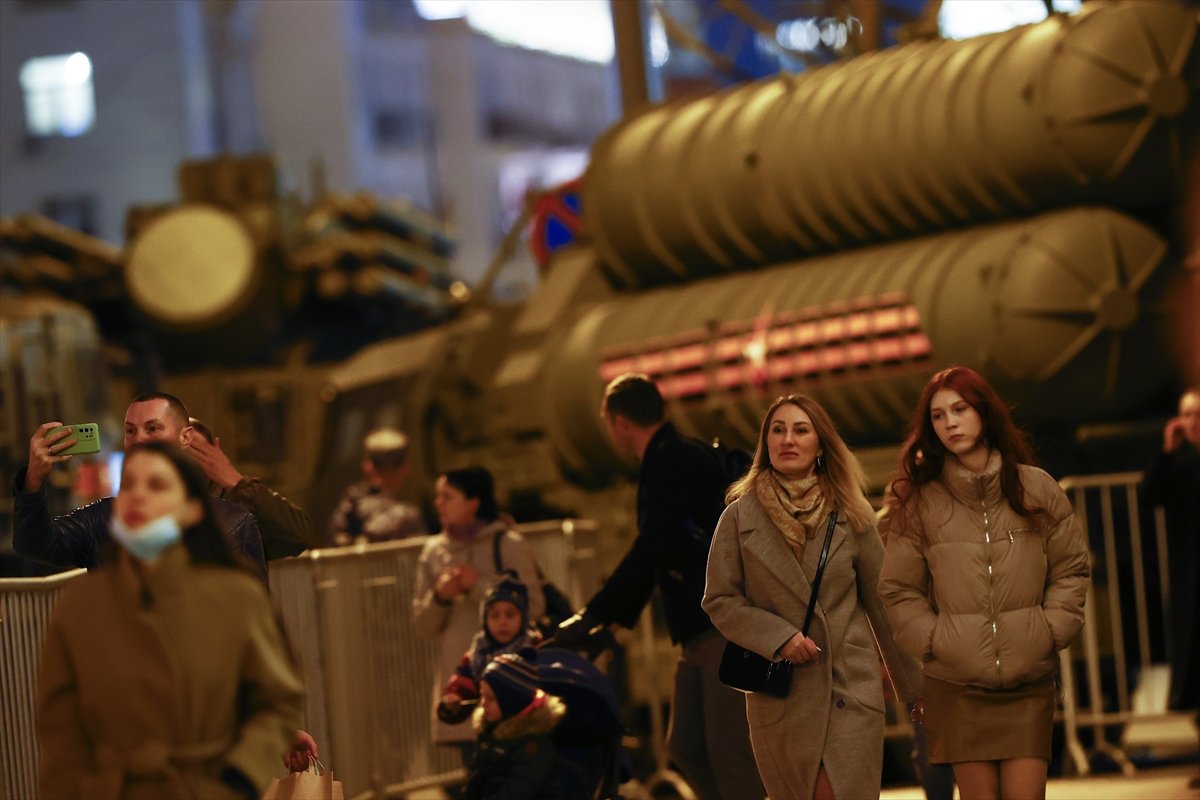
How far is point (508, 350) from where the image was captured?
19094 mm

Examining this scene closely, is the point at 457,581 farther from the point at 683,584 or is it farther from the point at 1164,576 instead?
the point at 1164,576

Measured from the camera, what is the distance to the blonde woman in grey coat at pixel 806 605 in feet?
21.4

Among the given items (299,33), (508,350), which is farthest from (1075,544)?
(299,33)

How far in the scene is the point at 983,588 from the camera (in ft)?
21.5

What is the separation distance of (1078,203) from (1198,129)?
82cm

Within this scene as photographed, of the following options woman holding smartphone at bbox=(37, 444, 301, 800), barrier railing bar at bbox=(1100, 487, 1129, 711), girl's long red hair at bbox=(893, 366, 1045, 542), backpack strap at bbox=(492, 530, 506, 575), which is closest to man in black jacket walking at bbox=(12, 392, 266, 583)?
woman holding smartphone at bbox=(37, 444, 301, 800)

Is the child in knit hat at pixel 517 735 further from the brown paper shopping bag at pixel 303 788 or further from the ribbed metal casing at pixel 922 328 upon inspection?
the ribbed metal casing at pixel 922 328

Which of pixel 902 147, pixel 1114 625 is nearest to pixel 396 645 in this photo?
pixel 1114 625

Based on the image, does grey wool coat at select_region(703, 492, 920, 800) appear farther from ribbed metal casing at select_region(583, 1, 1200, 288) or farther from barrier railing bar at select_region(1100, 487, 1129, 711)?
ribbed metal casing at select_region(583, 1, 1200, 288)

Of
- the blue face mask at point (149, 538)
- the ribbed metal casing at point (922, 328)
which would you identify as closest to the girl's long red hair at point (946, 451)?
the blue face mask at point (149, 538)

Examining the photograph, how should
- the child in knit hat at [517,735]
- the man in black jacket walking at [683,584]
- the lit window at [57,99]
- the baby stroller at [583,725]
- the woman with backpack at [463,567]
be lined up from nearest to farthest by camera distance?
the man in black jacket walking at [683,584]
the child in knit hat at [517,735]
the baby stroller at [583,725]
the woman with backpack at [463,567]
the lit window at [57,99]

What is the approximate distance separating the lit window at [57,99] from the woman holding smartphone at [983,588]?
38161 millimetres

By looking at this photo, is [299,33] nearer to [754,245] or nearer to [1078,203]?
[754,245]

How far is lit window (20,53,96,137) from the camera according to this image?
141 feet
